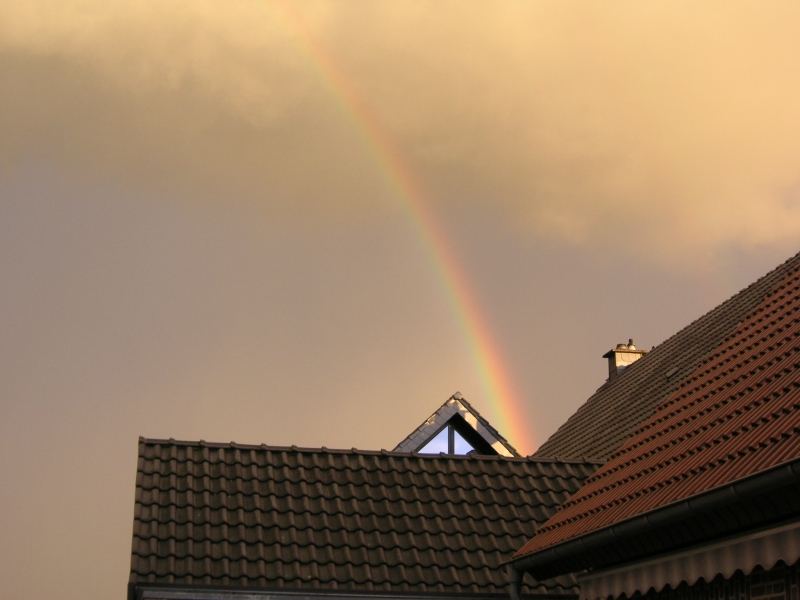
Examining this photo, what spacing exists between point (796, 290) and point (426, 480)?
16.4 ft

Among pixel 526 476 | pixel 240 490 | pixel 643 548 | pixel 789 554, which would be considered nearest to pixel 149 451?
pixel 240 490

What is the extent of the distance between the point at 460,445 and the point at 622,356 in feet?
29.9

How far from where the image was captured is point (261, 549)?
38.7 feet

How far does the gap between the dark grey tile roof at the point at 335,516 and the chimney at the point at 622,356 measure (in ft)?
34.9

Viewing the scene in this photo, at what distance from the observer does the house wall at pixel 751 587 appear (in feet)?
20.8

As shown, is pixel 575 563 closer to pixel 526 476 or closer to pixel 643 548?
pixel 643 548

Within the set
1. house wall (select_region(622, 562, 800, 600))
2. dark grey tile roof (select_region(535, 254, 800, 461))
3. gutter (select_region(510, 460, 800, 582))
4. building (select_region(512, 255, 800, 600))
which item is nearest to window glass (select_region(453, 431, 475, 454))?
dark grey tile roof (select_region(535, 254, 800, 461))

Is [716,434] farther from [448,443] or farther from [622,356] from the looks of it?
[622,356]

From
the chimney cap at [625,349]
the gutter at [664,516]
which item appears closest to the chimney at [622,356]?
the chimney cap at [625,349]

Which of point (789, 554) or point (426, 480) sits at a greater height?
point (426, 480)

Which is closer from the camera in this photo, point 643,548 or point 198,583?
point 643,548

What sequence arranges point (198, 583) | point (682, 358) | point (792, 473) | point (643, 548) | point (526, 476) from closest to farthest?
point (792, 473) → point (643, 548) → point (198, 583) → point (526, 476) → point (682, 358)

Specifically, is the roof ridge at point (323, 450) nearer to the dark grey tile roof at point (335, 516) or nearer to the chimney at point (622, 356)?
the dark grey tile roof at point (335, 516)

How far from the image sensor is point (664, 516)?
696cm
